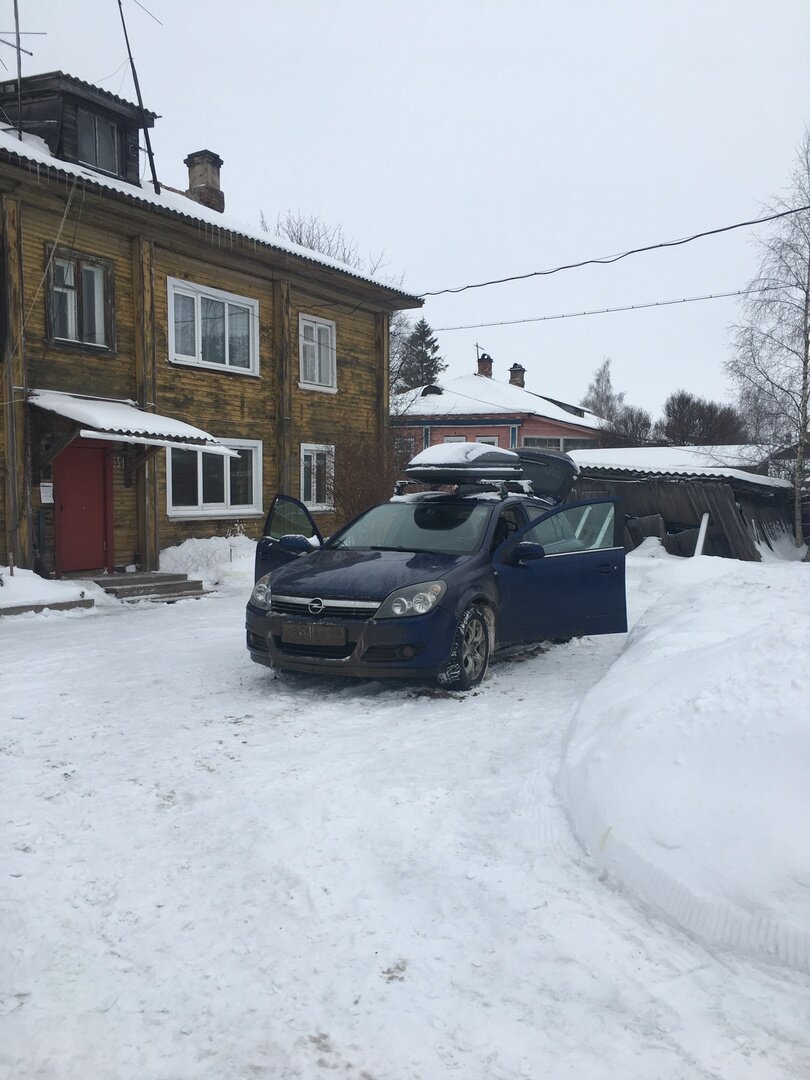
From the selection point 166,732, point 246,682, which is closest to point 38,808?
point 166,732

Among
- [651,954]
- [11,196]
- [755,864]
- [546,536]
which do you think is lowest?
[651,954]

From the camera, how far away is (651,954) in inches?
112

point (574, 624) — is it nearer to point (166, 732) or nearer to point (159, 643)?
point (166, 732)

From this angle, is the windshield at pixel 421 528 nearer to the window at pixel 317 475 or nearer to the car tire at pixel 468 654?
the car tire at pixel 468 654

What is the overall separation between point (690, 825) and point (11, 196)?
1265cm

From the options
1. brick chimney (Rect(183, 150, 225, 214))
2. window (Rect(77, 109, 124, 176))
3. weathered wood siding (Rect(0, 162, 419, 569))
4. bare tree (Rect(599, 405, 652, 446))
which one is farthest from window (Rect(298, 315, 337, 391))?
bare tree (Rect(599, 405, 652, 446))

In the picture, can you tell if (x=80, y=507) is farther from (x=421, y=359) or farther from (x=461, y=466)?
(x=421, y=359)

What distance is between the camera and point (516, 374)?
2085 inches

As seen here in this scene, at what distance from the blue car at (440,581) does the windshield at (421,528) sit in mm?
12

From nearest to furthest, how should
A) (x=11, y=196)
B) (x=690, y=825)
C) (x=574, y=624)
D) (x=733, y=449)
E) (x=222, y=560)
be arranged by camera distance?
(x=690, y=825) < (x=574, y=624) < (x=11, y=196) < (x=222, y=560) < (x=733, y=449)

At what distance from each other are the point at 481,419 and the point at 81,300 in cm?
2825

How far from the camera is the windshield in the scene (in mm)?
6926

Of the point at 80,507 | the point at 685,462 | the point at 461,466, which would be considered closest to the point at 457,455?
the point at 461,466

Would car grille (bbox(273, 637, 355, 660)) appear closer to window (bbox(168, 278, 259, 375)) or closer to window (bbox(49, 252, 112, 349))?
window (bbox(49, 252, 112, 349))
